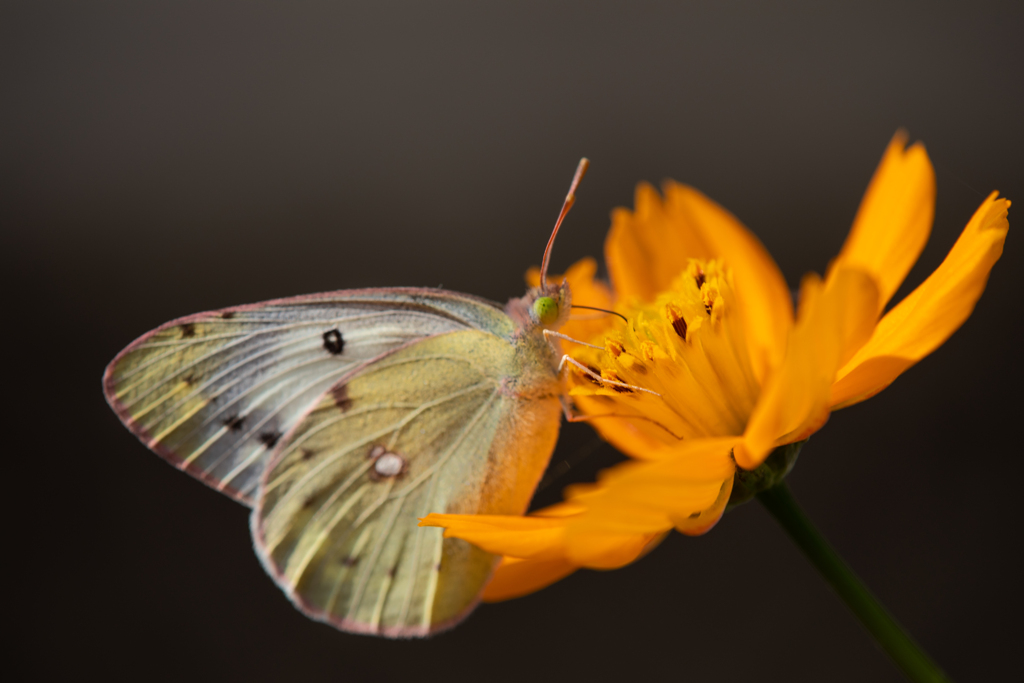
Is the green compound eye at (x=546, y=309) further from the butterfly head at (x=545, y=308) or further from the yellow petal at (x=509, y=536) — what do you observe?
the yellow petal at (x=509, y=536)

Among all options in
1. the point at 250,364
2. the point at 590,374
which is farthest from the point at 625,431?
the point at 250,364

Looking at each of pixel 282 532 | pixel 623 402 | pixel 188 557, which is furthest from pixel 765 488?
pixel 188 557

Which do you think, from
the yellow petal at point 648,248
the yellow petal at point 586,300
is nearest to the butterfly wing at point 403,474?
the yellow petal at point 586,300

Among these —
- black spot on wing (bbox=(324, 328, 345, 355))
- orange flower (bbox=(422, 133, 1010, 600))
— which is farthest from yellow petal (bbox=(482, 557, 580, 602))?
black spot on wing (bbox=(324, 328, 345, 355))

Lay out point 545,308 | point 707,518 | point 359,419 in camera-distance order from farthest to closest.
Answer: point 359,419 < point 545,308 < point 707,518

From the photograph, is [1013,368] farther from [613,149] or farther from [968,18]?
[613,149]

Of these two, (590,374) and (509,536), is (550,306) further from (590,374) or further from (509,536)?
(509,536)

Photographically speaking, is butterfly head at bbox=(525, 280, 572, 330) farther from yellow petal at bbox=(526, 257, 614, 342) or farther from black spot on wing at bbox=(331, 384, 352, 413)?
black spot on wing at bbox=(331, 384, 352, 413)
